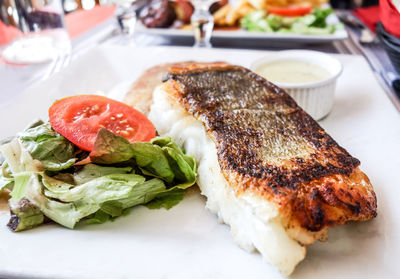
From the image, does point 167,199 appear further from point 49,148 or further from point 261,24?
point 261,24

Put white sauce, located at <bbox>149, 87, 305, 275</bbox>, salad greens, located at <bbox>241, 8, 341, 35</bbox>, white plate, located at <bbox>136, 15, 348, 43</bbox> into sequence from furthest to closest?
salad greens, located at <bbox>241, 8, 341, 35</bbox> → white plate, located at <bbox>136, 15, 348, 43</bbox> → white sauce, located at <bbox>149, 87, 305, 275</bbox>

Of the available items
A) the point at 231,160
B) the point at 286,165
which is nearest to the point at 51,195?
the point at 231,160

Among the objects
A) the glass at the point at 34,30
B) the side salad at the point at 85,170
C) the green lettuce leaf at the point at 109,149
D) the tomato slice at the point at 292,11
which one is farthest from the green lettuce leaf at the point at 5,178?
the tomato slice at the point at 292,11

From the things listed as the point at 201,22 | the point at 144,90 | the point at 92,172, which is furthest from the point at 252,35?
the point at 92,172

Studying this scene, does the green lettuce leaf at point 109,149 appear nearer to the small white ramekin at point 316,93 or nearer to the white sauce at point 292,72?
the small white ramekin at point 316,93

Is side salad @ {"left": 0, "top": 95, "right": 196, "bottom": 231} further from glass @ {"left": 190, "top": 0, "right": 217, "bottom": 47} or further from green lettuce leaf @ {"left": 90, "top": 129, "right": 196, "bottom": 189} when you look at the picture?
glass @ {"left": 190, "top": 0, "right": 217, "bottom": 47}

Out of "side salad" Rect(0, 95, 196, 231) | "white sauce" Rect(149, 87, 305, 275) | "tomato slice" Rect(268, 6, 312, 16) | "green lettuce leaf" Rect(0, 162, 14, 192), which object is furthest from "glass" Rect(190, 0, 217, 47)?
"green lettuce leaf" Rect(0, 162, 14, 192)
